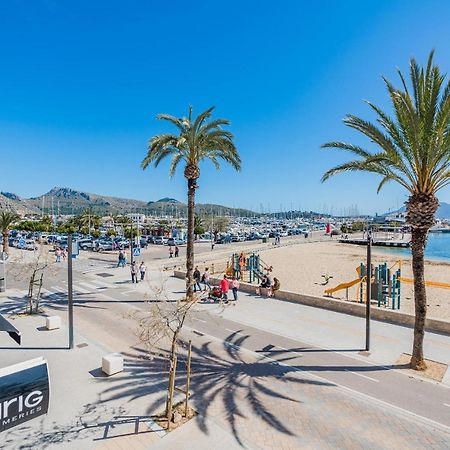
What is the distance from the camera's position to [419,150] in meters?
9.45

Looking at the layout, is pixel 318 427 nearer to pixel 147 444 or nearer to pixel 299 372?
pixel 299 372

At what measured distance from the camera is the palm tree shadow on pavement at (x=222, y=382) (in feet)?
24.8

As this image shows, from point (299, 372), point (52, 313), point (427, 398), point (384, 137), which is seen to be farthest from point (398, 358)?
point (52, 313)

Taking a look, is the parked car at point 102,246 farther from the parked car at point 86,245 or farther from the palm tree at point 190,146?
the palm tree at point 190,146

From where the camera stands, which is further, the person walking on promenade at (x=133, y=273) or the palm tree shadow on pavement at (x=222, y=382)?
the person walking on promenade at (x=133, y=273)

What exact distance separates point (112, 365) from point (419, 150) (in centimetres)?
1070

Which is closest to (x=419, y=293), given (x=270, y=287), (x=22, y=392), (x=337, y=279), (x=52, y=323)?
(x=270, y=287)

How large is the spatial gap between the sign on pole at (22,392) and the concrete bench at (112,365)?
3.97 meters

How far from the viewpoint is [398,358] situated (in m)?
10.7

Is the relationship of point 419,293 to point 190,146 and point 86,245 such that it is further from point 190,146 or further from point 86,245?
point 86,245

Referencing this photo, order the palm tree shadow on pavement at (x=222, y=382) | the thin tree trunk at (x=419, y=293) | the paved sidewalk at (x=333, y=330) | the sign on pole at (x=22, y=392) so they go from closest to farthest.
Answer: the sign on pole at (x=22, y=392) → the palm tree shadow on pavement at (x=222, y=382) → the thin tree trunk at (x=419, y=293) → the paved sidewalk at (x=333, y=330)

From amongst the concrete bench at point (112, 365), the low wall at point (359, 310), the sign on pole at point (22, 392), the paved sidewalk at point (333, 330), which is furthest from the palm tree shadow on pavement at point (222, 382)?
the low wall at point (359, 310)

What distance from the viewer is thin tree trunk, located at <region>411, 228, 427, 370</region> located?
9.72m

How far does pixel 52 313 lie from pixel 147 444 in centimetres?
1141
